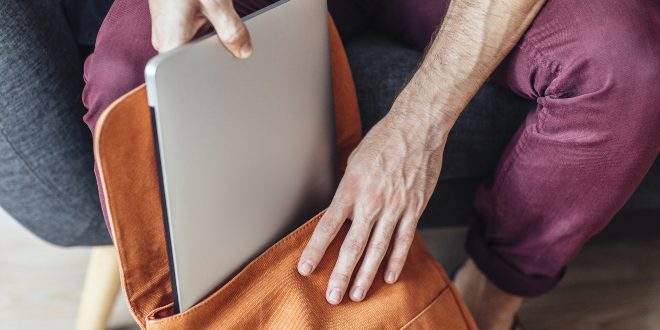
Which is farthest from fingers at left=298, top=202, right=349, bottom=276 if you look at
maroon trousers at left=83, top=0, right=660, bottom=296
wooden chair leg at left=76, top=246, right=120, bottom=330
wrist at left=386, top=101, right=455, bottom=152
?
wooden chair leg at left=76, top=246, right=120, bottom=330

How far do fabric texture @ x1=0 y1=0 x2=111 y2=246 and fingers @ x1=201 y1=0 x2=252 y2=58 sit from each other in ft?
0.82

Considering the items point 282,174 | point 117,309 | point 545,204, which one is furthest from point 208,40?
point 117,309

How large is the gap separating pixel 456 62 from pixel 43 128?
0.46 m

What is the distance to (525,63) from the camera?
2.50 ft

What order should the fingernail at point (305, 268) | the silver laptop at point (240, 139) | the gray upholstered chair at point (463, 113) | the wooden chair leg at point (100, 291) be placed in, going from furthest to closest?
the wooden chair leg at point (100, 291)
the gray upholstered chair at point (463, 113)
the fingernail at point (305, 268)
the silver laptop at point (240, 139)

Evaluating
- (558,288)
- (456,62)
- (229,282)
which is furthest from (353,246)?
(558,288)

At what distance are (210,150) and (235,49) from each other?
9 centimetres

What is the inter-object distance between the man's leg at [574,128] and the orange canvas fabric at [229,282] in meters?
0.15

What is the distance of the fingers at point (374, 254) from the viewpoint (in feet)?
2.28

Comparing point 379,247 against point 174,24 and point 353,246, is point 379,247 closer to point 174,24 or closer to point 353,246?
point 353,246

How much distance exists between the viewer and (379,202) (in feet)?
2.34

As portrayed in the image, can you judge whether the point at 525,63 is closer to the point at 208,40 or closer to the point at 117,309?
the point at 208,40

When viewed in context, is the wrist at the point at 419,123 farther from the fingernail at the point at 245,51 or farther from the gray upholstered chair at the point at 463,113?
the fingernail at the point at 245,51

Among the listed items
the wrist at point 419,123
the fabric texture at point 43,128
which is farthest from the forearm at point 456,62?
the fabric texture at point 43,128
